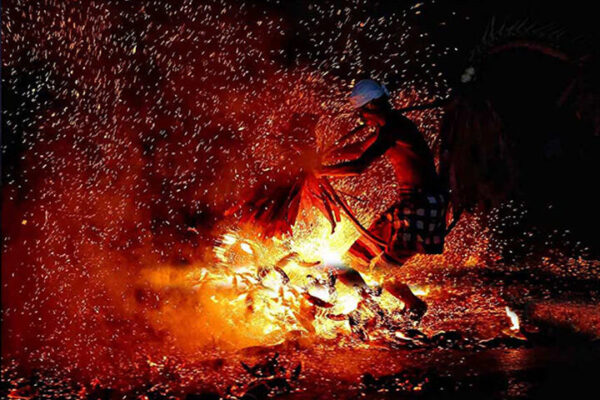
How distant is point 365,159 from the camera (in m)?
4.88

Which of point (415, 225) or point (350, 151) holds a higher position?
point (350, 151)

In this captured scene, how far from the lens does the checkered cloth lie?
5020mm

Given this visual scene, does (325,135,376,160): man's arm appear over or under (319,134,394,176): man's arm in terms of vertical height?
over

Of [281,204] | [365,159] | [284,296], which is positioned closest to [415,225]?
[365,159]

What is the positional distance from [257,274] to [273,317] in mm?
374

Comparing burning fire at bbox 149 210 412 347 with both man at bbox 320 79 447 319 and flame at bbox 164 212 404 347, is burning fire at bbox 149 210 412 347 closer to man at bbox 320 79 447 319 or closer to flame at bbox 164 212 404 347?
flame at bbox 164 212 404 347

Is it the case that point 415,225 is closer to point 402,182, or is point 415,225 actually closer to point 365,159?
point 402,182

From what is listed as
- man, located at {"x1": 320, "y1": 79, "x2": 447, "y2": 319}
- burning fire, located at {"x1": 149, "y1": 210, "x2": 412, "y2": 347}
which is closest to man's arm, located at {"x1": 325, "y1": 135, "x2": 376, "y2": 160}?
man, located at {"x1": 320, "y1": 79, "x2": 447, "y2": 319}

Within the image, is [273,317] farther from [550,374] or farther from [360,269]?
[550,374]

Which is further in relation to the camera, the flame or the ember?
the flame

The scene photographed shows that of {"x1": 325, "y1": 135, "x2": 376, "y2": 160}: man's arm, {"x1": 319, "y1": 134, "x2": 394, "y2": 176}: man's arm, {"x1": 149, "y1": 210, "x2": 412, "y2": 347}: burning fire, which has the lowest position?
{"x1": 149, "y1": 210, "x2": 412, "y2": 347}: burning fire

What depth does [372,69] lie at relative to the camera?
8641mm

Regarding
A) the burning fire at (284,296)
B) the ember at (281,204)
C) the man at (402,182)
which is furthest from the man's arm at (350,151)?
the burning fire at (284,296)

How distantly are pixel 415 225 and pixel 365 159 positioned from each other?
68 cm
